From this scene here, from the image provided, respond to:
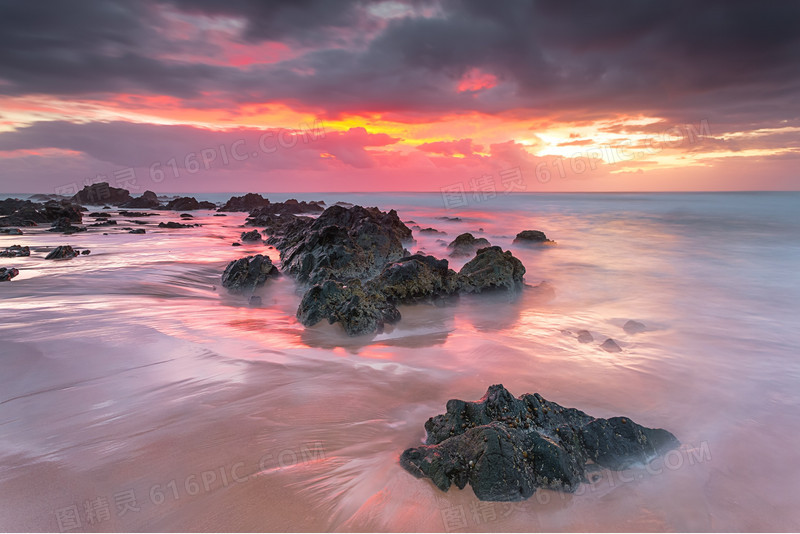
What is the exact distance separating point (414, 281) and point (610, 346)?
A: 394 cm

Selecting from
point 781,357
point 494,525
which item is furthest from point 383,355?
point 781,357

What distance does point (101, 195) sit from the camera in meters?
58.3

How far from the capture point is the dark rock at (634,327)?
23.7 feet

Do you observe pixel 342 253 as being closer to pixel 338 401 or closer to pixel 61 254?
pixel 338 401

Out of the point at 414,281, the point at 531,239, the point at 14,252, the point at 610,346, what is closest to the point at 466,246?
the point at 531,239

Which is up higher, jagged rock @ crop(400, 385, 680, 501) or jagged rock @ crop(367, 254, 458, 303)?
jagged rock @ crop(367, 254, 458, 303)

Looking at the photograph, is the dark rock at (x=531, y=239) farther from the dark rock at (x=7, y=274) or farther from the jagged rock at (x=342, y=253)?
the dark rock at (x=7, y=274)

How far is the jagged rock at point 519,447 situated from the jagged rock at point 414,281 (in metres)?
4.76

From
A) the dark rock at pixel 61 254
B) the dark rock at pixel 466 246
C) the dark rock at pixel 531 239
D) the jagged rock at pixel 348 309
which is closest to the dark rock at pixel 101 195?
the dark rock at pixel 61 254

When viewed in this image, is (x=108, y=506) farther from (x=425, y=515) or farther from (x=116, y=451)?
(x=425, y=515)

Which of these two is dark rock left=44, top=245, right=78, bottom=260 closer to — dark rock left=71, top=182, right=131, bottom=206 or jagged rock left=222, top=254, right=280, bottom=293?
jagged rock left=222, top=254, right=280, bottom=293

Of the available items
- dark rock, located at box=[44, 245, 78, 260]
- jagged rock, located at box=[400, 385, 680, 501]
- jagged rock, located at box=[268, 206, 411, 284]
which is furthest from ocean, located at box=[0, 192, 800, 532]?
dark rock, located at box=[44, 245, 78, 260]

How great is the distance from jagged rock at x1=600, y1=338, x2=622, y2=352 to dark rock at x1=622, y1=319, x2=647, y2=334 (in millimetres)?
1229

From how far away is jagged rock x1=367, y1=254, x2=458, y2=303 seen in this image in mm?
8164
